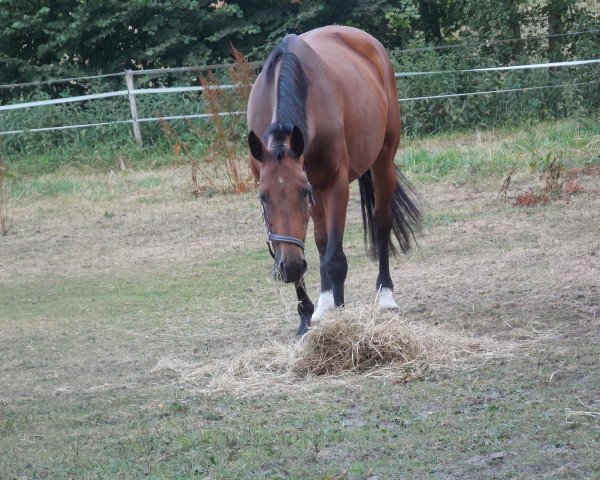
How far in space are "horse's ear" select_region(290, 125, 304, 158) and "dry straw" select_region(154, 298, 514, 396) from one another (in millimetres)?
894

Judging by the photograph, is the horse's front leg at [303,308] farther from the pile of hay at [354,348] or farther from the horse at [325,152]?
the pile of hay at [354,348]

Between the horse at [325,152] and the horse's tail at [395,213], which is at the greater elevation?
the horse at [325,152]

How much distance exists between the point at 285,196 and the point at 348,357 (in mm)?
904

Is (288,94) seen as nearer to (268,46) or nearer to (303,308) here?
(303,308)

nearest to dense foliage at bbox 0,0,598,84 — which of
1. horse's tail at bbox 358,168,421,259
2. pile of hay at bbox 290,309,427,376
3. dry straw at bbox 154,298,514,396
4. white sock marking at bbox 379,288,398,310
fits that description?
horse's tail at bbox 358,168,421,259

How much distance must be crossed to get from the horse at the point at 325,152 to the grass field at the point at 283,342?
0.38 meters

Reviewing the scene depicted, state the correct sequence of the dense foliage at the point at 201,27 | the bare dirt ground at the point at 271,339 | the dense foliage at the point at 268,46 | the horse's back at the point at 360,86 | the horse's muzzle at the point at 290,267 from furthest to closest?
1. the dense foliage at the point at 201,27
2. the dense foliage at the point at 268,46
3. the horse's back at the point at 360,86
4. the horse's muzzle at the point at 290,267
5. the bare dirt ground at the point at 271,339

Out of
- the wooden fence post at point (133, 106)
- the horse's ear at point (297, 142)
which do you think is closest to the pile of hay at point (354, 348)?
the horse's ear at point (297, 142)

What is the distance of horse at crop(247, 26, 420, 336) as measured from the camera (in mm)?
4934

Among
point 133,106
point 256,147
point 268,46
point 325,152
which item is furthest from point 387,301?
point 268,46

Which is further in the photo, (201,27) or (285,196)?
(201,27)

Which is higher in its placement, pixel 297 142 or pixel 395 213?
pixel 297 142

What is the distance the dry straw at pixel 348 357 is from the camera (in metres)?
5.02

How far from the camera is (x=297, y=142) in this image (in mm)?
5004
